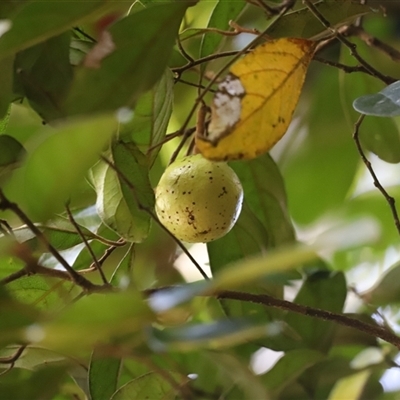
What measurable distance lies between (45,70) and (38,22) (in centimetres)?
5

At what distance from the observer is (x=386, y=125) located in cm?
65

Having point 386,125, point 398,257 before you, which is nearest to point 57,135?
point 386,125

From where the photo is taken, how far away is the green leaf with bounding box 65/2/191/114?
0.35m

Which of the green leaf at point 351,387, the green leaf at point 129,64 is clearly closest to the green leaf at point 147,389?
the green leaf at point 129,64

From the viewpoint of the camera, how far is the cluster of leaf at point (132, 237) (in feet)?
0.90

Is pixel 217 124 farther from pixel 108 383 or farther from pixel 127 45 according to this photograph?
pixel 108 383

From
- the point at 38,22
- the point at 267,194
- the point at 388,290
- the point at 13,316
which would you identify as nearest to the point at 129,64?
the point at 38,22

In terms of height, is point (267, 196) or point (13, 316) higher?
point (13, 316)

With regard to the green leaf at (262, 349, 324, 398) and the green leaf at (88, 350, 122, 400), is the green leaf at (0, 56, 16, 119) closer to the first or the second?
the green leaf at (88, 350, 122, 400)

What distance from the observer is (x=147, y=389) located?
455mm

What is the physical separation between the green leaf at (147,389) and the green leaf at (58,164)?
6.9 inches

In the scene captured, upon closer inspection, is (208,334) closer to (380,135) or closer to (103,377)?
(103,377)

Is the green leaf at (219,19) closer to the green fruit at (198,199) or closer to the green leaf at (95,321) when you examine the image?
the green fruit at (198,199)

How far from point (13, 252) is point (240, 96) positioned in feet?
0.51
